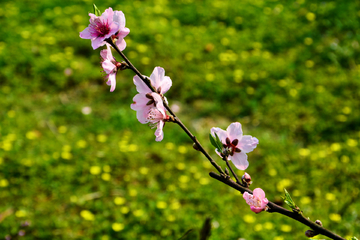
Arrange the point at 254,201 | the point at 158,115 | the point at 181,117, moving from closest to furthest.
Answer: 1. the point at 254,201
2. the point at 158,115
3. the point at 181,117

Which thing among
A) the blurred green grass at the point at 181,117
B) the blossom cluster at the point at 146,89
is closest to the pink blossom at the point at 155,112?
the blossom cluster at the point at 146,89

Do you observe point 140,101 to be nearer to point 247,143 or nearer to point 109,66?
point 109,66

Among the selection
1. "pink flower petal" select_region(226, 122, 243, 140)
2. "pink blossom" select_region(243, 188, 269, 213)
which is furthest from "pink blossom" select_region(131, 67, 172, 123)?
"pink blossom" select_region(243, 188, 269, 213)

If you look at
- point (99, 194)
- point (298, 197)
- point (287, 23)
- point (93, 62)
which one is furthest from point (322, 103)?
point (93, 62)

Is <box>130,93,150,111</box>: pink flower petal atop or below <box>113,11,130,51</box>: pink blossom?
below

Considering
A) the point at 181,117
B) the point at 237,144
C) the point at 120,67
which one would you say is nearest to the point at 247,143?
the point at 237,144

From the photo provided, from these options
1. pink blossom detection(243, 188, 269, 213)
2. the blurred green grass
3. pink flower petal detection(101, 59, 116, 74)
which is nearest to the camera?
pink blossom detection(243, 188, 269, 213)

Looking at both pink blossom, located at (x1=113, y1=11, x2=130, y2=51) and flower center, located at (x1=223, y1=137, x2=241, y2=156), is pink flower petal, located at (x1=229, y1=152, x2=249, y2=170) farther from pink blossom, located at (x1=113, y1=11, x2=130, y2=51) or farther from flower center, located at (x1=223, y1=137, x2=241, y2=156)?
pink blossom, located at (x1=113, y1=11, x2=130, y2=51)

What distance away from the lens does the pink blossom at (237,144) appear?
100 cm

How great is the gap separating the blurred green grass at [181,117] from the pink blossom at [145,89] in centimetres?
171

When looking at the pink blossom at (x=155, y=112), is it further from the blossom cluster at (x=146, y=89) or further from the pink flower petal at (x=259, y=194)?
the pink flower petal at (x=259, y=194)

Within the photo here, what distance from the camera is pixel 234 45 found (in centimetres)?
443

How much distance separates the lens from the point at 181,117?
3.57 metres

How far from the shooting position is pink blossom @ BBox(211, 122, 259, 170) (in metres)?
1.00
